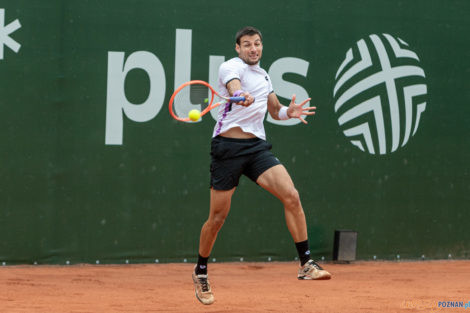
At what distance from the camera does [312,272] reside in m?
4.94

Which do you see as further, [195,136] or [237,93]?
[195,136]

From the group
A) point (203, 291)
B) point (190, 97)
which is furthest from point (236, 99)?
point (190, 97)

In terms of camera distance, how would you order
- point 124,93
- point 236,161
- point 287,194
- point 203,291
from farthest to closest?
1. point 124,93
2. point 203,291
3. point 236,161
4. point 287,194

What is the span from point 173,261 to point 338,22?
115 inches

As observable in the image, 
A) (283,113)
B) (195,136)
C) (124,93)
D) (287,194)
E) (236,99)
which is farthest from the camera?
(195,136)

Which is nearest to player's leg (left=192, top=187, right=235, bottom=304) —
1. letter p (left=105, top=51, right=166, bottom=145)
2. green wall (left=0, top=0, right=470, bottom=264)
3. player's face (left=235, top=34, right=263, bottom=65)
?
player's face (left=235, top=34, right=263, bottom=65)

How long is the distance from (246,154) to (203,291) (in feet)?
3.31

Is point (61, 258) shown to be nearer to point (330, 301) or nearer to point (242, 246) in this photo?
point (242, 246)

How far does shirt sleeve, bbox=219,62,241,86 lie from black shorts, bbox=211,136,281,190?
1.35ft

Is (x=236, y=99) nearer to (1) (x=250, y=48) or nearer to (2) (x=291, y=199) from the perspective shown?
(1) (x=250, y=48)

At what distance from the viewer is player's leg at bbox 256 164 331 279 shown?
4938mm

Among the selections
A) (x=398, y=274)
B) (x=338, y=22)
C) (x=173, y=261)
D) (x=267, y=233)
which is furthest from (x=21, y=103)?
(x=398, y=274)

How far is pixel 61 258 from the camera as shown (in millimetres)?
7156

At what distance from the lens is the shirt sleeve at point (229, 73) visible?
196 inches
